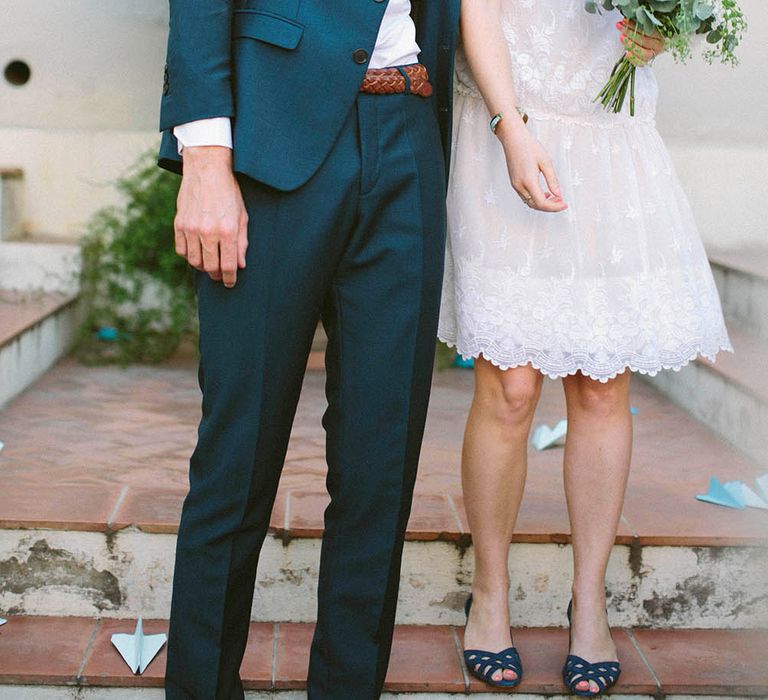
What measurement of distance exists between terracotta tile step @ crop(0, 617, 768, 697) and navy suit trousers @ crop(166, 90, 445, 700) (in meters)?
0.35

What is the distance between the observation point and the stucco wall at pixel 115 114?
4680 mm

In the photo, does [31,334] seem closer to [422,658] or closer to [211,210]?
[422,658]

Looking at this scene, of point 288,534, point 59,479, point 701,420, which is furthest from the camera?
point 701,420

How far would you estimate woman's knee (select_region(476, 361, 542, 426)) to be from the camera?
7.47ft

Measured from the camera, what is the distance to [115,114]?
15.6 ft

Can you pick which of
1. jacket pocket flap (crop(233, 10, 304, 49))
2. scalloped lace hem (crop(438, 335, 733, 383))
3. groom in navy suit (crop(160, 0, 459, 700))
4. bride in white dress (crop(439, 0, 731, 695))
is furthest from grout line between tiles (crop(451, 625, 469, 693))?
jacket pocket flap (crop(233, 10, 304, 49))

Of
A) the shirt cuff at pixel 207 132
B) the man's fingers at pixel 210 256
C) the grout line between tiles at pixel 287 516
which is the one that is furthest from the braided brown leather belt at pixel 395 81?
the grout line between tiles at pixel 287 516

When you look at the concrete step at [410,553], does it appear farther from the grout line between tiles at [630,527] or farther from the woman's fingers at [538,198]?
the woman's fingers at [538,198]

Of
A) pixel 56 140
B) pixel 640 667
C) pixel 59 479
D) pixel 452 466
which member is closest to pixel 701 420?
pixel 452 466

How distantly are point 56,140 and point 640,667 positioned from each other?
11.1ft

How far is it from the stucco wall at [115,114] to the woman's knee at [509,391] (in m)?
2.70

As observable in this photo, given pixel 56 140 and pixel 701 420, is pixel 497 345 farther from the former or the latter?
pixel 56 140

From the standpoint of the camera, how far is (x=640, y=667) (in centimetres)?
251

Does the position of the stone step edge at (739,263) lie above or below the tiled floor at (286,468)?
above
